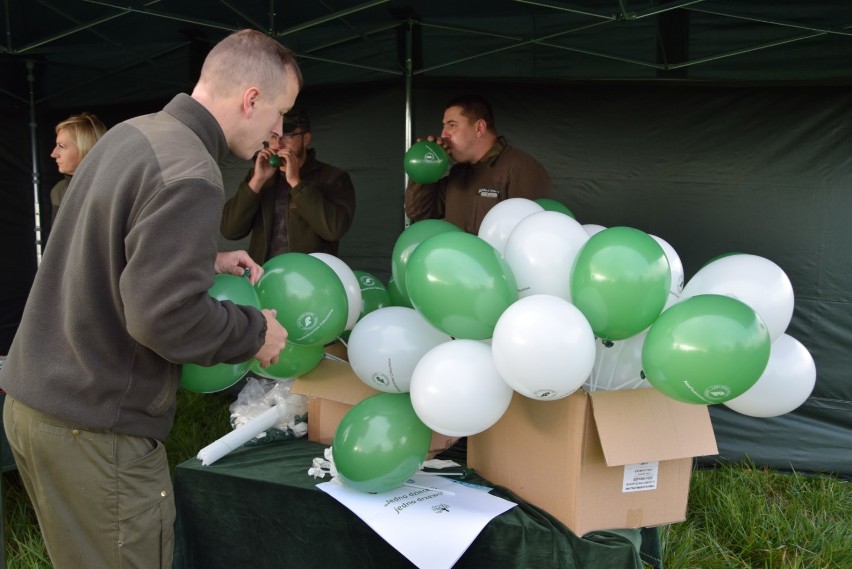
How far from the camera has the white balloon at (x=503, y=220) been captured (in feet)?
6.02

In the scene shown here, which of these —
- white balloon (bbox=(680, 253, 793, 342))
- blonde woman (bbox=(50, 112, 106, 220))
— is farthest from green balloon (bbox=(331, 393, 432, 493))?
blonde woman (bbox=(50, 112, 106, 220))

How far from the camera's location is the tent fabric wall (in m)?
3.29

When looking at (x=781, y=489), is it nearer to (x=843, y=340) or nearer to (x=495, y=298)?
(x=843, y=340)

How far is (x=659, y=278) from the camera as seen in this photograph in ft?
4.51

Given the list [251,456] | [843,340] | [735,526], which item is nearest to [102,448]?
[251,456]

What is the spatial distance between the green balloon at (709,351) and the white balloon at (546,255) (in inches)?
10.5

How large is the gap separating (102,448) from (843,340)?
3.21 meters

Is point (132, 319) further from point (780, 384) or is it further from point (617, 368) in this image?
point (780, 384)

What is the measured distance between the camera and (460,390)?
1404 millimetres

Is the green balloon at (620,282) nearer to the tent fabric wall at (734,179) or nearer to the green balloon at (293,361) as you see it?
the green balloon at (293,361)

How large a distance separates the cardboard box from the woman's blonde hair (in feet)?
8.03

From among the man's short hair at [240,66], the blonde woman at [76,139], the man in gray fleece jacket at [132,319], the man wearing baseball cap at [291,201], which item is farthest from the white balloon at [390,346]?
the blonde woman at [76,139]

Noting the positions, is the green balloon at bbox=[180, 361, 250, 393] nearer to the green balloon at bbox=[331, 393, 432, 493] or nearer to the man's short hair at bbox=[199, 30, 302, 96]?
the green balloon at bbox=[331, 393, 432, 493]

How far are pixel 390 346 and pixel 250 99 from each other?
2.04 feet
